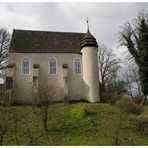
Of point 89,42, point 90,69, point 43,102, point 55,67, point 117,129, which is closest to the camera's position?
point 117,129

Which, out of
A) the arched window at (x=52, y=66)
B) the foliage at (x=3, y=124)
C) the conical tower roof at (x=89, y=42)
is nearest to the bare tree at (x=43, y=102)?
the foliage at (x=3, y=124)

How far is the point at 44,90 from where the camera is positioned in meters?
33.8

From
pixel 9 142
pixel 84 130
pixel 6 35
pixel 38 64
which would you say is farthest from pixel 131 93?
pixel 9 142

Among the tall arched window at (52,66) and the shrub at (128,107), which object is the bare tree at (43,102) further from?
the shrub at (128,107)

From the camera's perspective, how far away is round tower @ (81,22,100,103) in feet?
135

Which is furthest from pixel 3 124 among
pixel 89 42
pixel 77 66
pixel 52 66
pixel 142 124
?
pixel 89 42

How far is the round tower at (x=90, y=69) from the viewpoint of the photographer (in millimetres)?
41000

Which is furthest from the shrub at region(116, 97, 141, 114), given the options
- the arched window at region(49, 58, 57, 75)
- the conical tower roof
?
the arched window at region(49, 58, 57, 75)

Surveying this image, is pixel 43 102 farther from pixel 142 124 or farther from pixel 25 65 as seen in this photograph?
pixel 25 65

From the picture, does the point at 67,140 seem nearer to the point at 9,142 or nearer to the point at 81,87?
the point at 9,142

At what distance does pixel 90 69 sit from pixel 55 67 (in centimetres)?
496

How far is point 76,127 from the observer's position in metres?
29.1

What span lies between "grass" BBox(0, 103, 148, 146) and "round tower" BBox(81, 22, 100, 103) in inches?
197

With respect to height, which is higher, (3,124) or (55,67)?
(55,67)
